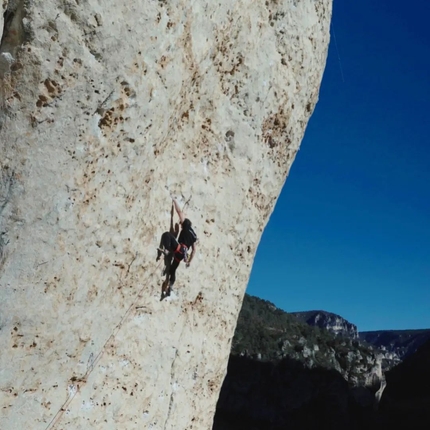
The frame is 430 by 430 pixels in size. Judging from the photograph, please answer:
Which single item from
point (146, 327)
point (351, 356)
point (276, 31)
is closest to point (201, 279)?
point (146, 327)

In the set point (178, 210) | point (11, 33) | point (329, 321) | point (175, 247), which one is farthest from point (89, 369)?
point (329, 321)

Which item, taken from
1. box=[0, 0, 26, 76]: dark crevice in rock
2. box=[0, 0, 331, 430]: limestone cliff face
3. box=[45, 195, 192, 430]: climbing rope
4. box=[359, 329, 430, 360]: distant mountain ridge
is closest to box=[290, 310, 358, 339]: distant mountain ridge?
box=[359, 329, 430, 360]: distant mountain ridge

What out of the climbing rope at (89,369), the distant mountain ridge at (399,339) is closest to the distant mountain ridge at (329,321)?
the distant mountain ridge at (399,339)

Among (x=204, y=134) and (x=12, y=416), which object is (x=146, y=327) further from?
(x=204, y=134)

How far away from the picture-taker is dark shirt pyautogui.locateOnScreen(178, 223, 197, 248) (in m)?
5.32

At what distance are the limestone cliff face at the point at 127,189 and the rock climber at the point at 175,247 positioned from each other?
0.35 ft

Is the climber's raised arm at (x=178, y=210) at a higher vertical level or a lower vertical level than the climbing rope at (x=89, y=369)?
higher

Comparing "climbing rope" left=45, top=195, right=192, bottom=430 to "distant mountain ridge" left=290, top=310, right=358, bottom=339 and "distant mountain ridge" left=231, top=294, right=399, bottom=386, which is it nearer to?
"distant mountain ridge" left=231, top=294, right=399, bottom=386

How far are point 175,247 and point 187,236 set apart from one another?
186 millimetres

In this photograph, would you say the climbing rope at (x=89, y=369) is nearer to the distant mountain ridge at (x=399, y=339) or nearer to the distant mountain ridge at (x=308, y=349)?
the distant mountain ridge at (x=308, y=349)

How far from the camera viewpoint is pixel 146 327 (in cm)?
515

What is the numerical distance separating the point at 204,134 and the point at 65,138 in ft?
6.45

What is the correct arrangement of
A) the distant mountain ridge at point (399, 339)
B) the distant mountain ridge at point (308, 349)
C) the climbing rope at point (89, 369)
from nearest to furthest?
the climbing rope at point (89, 369) → the distant mountain ridge at point (308, 349) → the distant mountain ridge at point (399, 339)

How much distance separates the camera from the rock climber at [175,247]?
521cm
